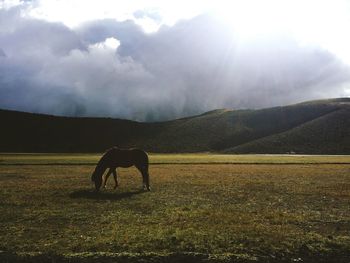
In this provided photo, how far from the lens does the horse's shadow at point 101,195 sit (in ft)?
82.2

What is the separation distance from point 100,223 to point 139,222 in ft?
5.21

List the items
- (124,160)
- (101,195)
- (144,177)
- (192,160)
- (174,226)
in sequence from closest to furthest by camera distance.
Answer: (174,226) < (101,195) < (144,177) < (124,160) < (192,160)

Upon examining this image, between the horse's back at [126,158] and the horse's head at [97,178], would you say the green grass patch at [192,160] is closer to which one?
the horse's back at [126,158]

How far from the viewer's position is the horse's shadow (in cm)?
2506

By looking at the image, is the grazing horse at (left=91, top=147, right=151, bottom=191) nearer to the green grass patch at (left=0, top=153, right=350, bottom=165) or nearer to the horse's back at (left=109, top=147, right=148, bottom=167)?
the horse's back at (left=109, top=147, right=148, bottom=167)

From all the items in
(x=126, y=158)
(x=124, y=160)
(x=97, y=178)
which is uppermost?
(x=126, y=158)

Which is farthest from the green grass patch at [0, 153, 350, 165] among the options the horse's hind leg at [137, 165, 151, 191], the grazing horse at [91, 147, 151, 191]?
the horse's hind leg at [137, 165, 151, 191]

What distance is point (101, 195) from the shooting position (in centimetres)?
2614

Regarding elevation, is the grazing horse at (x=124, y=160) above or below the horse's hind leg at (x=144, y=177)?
above

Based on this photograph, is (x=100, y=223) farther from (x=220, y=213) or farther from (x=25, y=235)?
(x=220, y=213)

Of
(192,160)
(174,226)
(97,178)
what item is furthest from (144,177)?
(192,160)

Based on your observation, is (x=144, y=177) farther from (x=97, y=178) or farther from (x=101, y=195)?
(x=101, y=195)

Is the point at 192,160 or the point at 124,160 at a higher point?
the point at 124,160

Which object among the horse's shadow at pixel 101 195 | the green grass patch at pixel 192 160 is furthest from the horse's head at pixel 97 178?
the green grass patch at pixel 192 160
